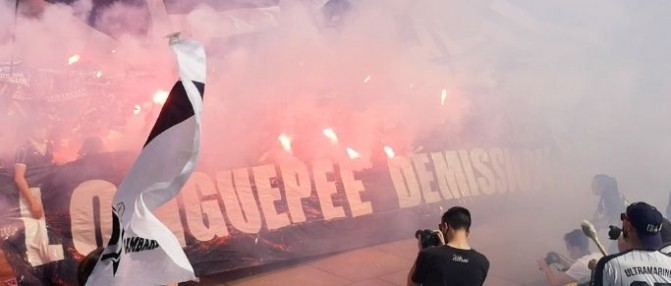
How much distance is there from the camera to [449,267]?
104 inches

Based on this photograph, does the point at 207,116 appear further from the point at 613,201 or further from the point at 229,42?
the point at 613,201

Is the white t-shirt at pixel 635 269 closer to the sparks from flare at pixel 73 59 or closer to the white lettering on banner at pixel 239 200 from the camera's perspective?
the white lettering on banner at pixel 239 200

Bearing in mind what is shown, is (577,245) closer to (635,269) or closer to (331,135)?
(635,269)

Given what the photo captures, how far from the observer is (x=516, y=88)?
841 cm

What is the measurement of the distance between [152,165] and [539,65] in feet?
25.9

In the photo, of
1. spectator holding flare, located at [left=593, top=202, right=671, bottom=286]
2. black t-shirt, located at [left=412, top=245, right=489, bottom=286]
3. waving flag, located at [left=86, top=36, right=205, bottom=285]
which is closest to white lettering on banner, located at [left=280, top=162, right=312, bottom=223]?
black t-shirt, located at [left=412, top=245, right=489, bottom=286]

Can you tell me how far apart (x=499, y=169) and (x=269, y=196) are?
3.82m

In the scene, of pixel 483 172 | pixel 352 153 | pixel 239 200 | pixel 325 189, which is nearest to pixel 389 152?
pixel 352 153

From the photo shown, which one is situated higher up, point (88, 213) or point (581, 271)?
point (88, 213)

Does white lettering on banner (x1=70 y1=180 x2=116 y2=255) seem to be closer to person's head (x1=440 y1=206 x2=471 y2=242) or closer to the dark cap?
person's head (x1=440 y1=206 x2=471 y2=242)

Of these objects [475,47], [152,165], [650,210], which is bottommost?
[650,210]

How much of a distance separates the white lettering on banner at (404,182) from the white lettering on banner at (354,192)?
52 centimetres

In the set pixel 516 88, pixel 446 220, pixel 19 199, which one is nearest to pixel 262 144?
pixel 19 199

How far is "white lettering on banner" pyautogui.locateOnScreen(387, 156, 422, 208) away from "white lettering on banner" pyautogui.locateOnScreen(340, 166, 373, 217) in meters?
0.52
